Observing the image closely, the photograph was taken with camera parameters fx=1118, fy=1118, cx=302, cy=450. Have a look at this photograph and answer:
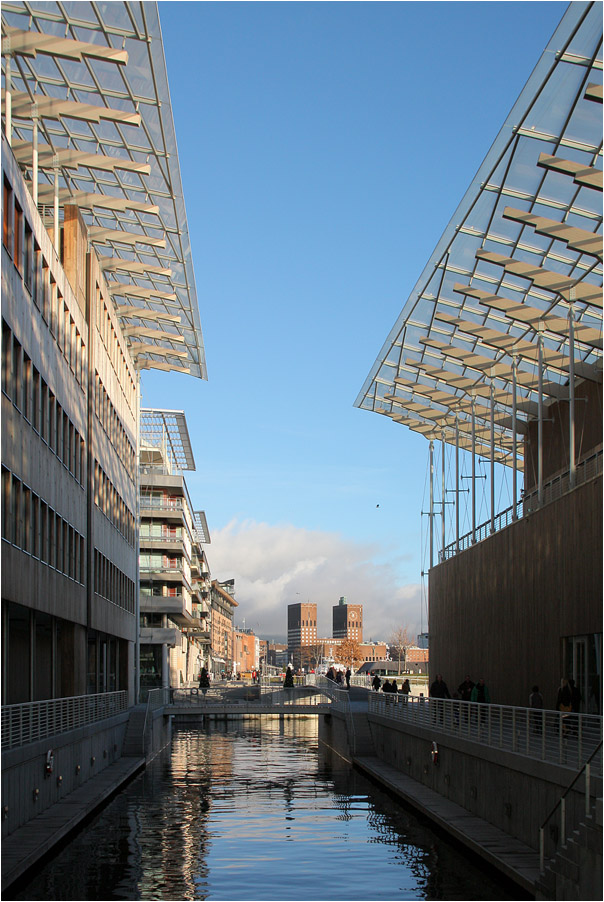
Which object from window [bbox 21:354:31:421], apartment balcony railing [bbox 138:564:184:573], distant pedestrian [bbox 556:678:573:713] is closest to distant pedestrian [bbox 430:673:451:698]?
distant pedestrian [bbox 556:678:573:713]

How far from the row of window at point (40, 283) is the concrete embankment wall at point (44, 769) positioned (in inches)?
447

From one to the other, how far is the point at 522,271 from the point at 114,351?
22.5 meters

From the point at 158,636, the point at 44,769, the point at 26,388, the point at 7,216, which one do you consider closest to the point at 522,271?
the point at 26,388

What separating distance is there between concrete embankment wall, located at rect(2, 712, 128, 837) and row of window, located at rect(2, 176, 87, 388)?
A: 1134 centimetres

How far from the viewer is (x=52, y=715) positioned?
28.7 metres

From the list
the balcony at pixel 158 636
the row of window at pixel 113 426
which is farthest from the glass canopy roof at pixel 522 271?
the balcony at pixel 158 636

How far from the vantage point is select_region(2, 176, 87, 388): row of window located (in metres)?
26.1

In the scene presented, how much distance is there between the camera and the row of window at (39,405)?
2606 cm

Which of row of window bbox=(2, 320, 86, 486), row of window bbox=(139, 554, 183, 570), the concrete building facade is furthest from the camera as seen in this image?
row of window bbox=(139, 554, 183, 570)

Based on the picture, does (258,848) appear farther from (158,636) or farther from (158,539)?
(158,539)

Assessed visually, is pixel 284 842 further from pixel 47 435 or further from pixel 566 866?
pixel 47 435

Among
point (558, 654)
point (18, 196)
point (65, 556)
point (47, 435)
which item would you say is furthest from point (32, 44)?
point (558, 654)

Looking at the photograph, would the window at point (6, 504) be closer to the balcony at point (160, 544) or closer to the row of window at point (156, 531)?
A: the balcony at point (160, 544)

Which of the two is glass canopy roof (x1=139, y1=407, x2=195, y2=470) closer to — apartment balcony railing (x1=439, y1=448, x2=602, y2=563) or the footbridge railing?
the footbridge railing
